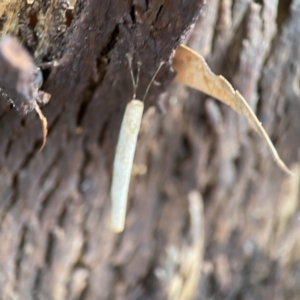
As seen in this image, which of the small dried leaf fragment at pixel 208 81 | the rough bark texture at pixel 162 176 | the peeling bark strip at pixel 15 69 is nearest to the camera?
the peeling bark strip at pixel 15 69

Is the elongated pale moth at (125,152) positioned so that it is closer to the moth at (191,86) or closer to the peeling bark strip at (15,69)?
the moth at (191,86)

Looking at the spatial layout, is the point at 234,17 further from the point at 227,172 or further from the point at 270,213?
the point at 270,213

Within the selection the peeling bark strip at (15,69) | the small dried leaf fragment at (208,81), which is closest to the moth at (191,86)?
the small dried leaf fragment at (208,81)

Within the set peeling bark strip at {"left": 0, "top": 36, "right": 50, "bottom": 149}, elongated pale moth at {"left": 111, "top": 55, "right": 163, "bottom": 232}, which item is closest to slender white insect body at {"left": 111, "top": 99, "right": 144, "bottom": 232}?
elongated pale moth at {"left": 111, "top": 55, "right": 163, "bottom": 232}

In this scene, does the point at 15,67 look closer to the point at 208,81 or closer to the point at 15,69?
the point at 15,69

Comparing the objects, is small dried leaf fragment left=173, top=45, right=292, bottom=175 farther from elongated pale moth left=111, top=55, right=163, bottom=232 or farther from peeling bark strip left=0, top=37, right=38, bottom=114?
peeling bark strip left=0, top=37, right=38, bottom=114

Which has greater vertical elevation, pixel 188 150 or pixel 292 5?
pixel 292 5

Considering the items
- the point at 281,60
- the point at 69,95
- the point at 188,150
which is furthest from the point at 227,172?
the point at 69,95
